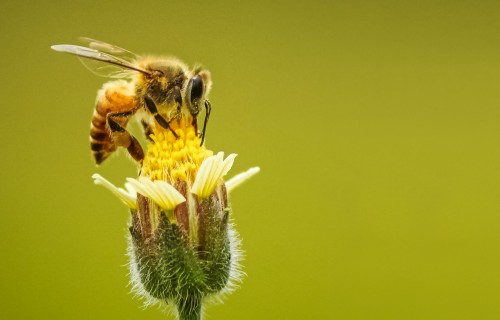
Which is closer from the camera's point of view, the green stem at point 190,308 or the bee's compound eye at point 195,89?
the green stem at point 190,308

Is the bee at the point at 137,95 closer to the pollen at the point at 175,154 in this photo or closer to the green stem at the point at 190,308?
the pollen at the point at 175,154

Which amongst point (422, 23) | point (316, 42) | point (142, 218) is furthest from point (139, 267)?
point (422, 23)

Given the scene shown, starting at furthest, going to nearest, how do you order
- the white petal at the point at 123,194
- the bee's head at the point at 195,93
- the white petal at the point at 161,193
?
the bee's head at the point at 195,93, the white petal at the point at 123,194, the white petal at the point at 161,193

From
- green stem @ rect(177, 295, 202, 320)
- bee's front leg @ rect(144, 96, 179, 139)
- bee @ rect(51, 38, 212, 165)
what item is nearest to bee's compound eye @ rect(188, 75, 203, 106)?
bee @ rect(51, 38, 212, 165)

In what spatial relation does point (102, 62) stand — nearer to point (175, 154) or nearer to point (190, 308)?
point (175, 154)

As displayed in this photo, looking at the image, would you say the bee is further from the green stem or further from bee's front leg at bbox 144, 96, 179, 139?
the green stem

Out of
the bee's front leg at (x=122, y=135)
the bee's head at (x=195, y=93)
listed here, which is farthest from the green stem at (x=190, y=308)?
the bee's head at (x=195, y=93)
